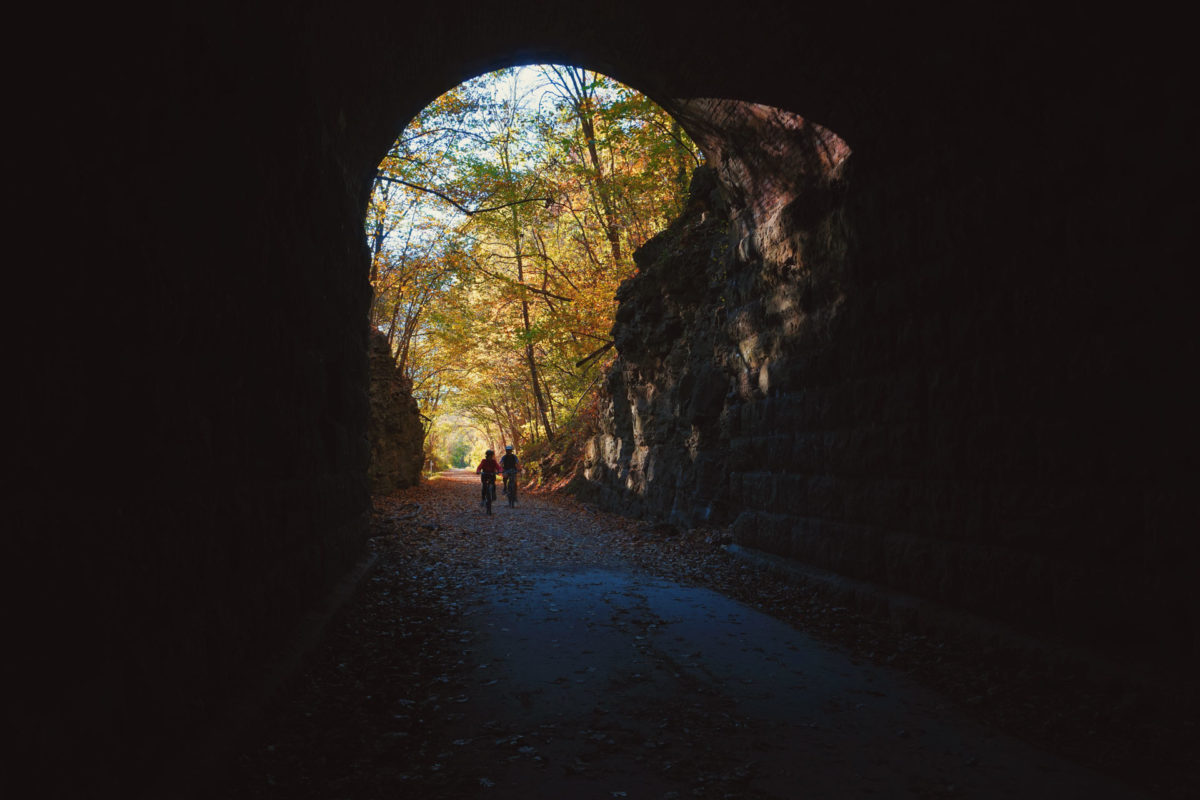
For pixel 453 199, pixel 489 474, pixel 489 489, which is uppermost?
pixel 453 199

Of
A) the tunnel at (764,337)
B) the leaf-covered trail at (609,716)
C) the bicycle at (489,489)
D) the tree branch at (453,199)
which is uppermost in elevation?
the tree branch at (453,199)

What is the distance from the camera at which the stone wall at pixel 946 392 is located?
4.04 m

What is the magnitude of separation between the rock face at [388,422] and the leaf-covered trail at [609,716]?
11.5 metres

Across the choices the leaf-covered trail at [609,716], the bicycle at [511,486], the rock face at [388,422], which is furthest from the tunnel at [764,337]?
the bicycle at [511,486]

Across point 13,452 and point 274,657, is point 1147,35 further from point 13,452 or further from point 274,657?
point 274,657

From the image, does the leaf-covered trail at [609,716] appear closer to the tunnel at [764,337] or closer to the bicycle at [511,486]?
the tunnel at [764,337]

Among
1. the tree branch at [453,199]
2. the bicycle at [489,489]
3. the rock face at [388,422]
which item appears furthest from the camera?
the rock face at [388,422]

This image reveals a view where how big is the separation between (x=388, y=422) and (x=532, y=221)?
23.8 feet

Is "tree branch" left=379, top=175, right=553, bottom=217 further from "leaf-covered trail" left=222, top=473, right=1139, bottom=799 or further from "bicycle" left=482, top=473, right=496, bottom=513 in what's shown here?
"leaf-covered trail" left=222, top=473, right=1139, bottom=799

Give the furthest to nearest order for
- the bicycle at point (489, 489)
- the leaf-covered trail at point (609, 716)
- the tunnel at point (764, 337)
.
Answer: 1. the bicycle at point (489, 489)
2. the leaf-covered trail at point (609, 716)
3. the tunnel at point (764, 337)

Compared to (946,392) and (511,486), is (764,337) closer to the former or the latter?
(946,392)

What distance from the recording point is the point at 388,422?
18.4 m

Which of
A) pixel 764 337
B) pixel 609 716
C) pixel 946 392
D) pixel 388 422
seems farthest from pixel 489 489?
pixel 609 716

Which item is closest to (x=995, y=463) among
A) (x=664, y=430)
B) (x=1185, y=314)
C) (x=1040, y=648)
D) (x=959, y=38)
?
(x=1040, y=648)
